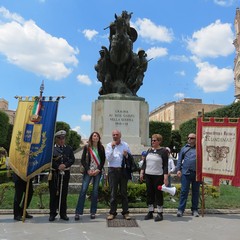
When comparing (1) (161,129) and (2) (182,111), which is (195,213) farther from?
(2) (182,111)

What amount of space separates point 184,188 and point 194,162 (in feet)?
2.05

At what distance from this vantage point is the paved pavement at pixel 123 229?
5551 millimetres

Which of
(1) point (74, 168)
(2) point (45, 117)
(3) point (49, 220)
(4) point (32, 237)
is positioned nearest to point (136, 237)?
(4) point (32, 237)

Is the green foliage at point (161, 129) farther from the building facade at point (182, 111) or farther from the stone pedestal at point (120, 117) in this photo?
the building facade at point (182, 111)

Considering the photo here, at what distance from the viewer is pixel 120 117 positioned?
13.1m

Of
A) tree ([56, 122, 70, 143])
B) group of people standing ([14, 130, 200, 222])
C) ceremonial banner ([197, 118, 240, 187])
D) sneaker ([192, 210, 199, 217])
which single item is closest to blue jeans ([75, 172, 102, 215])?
group of people standing ([14, 130, 200, 222])

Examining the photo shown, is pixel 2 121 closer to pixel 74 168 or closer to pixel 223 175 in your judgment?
pixel 74 168

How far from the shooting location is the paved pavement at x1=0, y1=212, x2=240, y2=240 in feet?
18.2

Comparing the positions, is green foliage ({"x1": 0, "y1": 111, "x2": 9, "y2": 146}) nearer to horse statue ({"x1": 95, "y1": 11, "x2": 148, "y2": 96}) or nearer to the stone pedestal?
horse statue ({"x1": 95, "y1": 11, "x2": 148, "y2": 96})

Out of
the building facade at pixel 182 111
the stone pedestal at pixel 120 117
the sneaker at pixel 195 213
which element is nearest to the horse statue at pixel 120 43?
the stone pedestal at pixel 120 117

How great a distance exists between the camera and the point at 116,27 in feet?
45.7

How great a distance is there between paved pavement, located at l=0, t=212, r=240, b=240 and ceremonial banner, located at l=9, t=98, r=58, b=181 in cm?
108

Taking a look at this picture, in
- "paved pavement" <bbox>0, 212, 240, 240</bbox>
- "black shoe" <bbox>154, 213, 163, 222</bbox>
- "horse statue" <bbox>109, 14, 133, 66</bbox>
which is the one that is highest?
"horse statue" <bbox>109, 14, 133, 66</bbox>

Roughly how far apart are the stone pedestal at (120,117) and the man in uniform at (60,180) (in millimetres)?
5711
